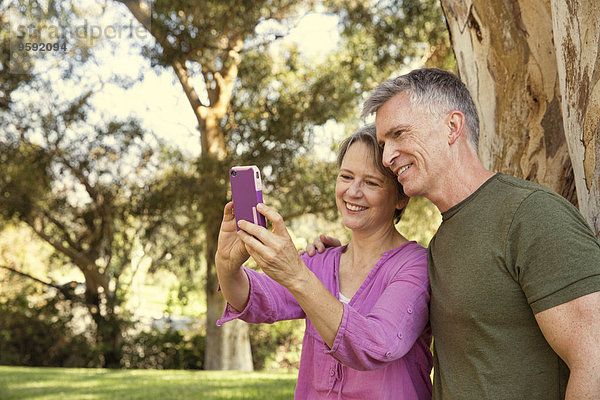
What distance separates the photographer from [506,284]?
5.80ft

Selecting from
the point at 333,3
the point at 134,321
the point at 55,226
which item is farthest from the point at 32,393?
the point at 333,3

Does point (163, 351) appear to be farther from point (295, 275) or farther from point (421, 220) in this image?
point (295, 275)

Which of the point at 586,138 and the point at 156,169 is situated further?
the point at 156,169

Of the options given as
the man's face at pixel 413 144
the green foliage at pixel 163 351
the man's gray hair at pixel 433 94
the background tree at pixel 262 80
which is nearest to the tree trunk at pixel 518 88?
the man's gray hair at pixel 433 94

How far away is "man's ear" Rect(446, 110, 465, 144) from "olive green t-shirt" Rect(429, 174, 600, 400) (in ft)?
0.60

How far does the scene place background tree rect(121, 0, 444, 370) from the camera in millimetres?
12461

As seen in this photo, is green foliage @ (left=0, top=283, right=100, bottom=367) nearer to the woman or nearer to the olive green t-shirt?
the woman

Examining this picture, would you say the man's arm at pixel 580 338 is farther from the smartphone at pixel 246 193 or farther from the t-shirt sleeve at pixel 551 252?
the smartphone at pixel 246 193

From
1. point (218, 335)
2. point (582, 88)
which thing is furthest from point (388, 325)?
point (218, 335)

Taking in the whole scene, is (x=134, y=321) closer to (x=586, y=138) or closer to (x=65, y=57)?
(x=65, y=57)

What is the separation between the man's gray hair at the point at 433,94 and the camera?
2.02 metres

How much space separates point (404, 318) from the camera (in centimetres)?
194

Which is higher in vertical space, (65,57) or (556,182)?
(65,57)

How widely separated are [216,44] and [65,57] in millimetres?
4372
